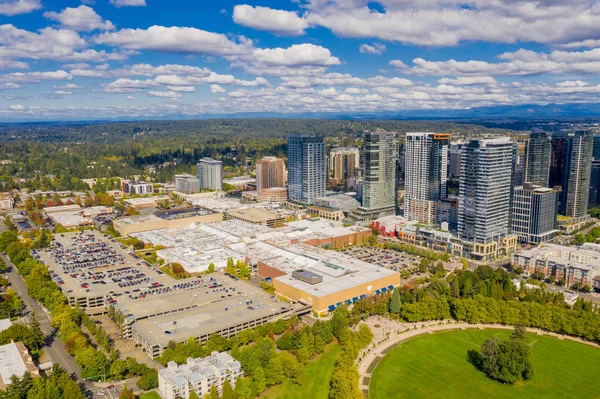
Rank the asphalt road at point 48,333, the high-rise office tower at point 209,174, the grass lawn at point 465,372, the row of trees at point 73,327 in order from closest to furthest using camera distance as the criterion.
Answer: the grass lawn at point 465,372
the row of trees at point 73,327
the asphalt road at point 48,333
the high-rise office tower at point 209,174

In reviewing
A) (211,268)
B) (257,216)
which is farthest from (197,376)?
(257,216)

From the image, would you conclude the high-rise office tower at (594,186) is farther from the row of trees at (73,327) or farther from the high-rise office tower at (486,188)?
the row of trees at (73,327)

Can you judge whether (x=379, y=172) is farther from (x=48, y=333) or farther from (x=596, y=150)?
(x=48, y=333)

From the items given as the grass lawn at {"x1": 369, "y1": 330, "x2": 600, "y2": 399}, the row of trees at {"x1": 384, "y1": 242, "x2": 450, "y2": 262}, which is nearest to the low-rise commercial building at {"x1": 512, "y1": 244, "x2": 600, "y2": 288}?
the row of trees at {"x1": 384, "y1": 242, "x2": 450, "y2": 262}

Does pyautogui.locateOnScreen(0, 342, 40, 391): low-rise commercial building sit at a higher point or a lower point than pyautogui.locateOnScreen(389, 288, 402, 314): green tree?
higher

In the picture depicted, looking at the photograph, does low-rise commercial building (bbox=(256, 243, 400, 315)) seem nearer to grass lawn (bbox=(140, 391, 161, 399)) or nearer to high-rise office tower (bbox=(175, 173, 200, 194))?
grass lawn (bbox=(140, 391, 161, 399))

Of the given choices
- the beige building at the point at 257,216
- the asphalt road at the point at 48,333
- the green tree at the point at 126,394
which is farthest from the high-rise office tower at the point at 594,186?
the asphalt road at the point at 48,333
